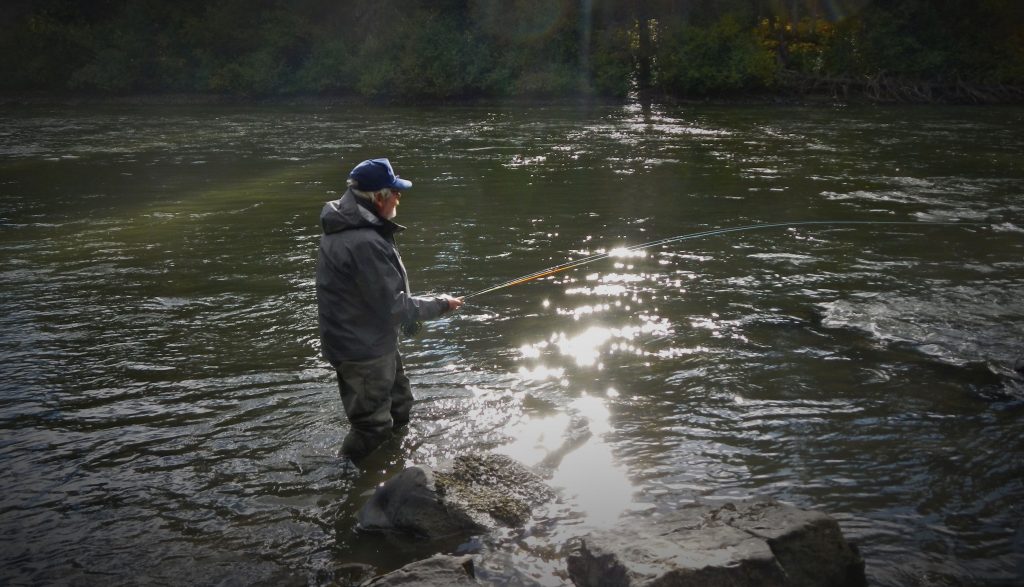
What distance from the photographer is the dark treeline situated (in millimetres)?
34219

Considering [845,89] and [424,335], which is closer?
[424,335]

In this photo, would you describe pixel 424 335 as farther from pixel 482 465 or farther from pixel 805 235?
pixel 805 235

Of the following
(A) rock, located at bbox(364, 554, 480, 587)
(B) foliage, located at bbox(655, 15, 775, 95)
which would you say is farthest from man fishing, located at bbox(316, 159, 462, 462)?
(B) foliage, located at bbox(655, 15, 775, 95)

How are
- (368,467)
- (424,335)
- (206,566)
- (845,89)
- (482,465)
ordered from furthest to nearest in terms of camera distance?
(845,89) → (424,335) → (368,467) → (482,465) → (206,566)

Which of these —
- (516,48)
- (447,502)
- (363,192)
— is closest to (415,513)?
(447,502)

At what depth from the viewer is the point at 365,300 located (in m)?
5.43

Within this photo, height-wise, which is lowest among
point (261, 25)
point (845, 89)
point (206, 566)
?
point (206, 566)

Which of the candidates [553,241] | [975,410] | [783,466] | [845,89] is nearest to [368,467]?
[783,466]

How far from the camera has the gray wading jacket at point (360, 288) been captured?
5250 mm

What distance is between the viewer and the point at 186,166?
68.5ft

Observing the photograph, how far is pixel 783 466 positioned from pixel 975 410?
173 cm

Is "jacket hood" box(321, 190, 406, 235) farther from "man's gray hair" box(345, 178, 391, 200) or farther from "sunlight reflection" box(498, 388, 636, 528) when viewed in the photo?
"sunlight reflection" box(498, 388, 636, 528)

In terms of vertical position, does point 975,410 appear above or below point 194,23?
below

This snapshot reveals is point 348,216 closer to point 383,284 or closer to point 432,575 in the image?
point 383,284
